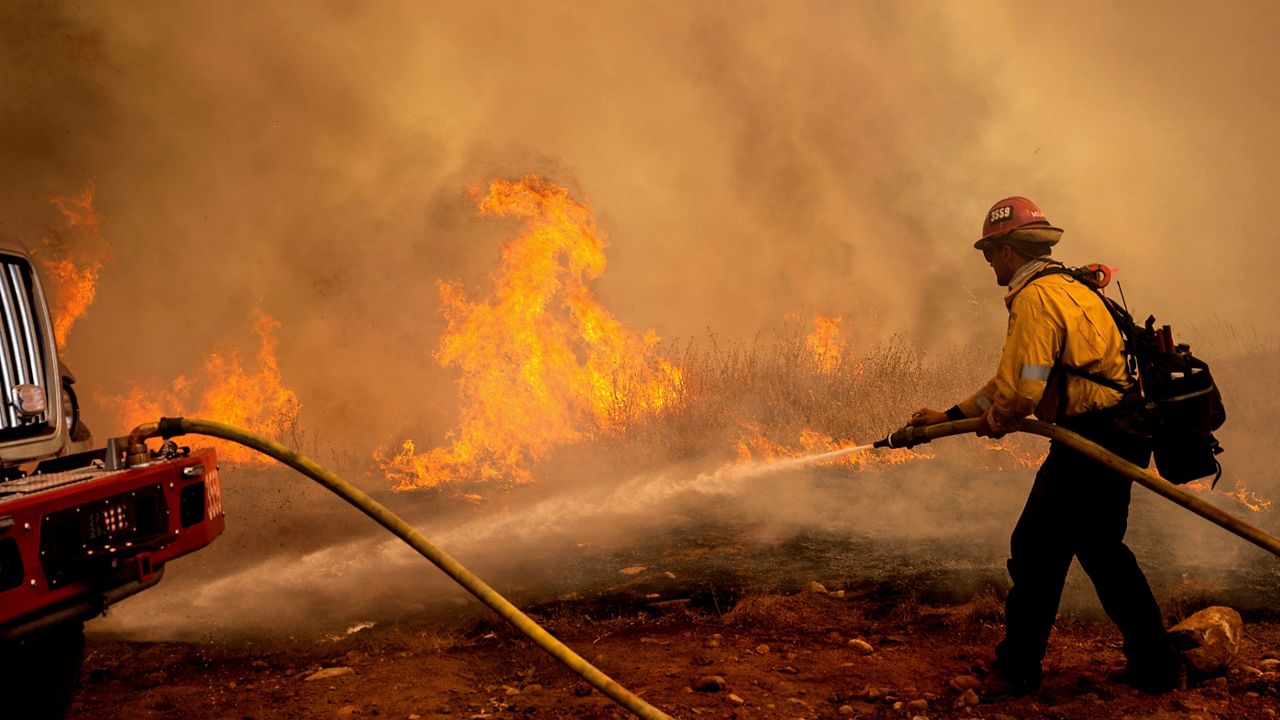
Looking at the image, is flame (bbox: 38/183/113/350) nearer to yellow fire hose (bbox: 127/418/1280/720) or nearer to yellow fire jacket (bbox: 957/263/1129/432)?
yellow fire hose (bbox: 127/418/1280/720)

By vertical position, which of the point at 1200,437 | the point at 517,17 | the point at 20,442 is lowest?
the point at 1200,437

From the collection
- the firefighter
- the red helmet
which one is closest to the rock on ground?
the firefighter

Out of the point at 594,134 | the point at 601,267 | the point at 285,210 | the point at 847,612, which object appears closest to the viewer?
the point at 847,612

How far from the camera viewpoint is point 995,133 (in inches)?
582

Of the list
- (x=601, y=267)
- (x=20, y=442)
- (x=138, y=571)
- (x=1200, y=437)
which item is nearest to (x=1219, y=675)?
(x=1200, y=437)

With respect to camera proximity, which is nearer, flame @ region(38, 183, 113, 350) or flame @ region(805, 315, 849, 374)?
flame @ region(38, 183, 113, 350)

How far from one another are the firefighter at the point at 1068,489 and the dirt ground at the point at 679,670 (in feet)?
0.64

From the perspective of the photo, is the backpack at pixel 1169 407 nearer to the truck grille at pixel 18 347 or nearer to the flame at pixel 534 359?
the truck grille at pixel 18 347

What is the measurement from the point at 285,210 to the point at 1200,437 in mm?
11477

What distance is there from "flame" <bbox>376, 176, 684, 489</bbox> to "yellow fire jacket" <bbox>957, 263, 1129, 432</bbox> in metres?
6.91

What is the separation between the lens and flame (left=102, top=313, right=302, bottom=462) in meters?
10.3

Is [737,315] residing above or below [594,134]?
below

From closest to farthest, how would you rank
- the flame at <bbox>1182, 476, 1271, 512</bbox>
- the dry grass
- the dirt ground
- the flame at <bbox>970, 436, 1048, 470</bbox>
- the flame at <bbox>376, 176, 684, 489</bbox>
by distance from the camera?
the dirt ground, the flame at <bbox>1182, 476, 1271, 512</bbox>, the flame at <bbox>970, 436, 1048, 470</bbox>, the dry grass, the flame at <bbox>376, 176, 684, 489</bbox>

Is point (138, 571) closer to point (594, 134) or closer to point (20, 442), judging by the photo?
point (20, 442)
